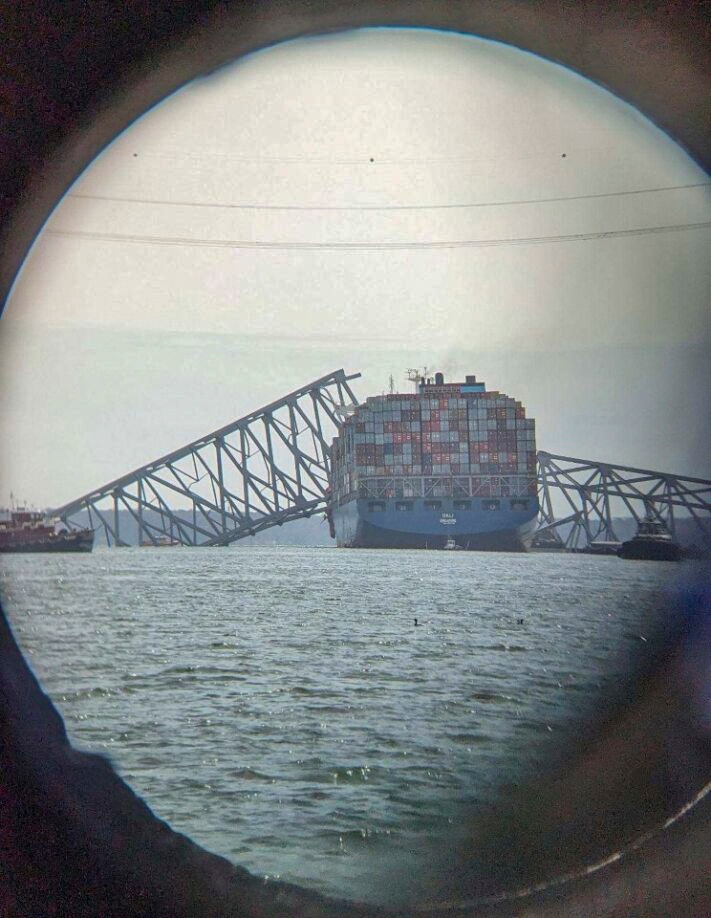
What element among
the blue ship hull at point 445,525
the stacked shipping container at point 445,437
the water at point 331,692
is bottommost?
the water at point 331,692

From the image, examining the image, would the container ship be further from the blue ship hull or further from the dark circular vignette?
the dark circular vignette

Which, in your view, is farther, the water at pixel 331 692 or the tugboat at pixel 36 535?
the tugboat at pixel 36 535

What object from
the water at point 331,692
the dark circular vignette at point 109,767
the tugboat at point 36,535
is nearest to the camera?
the dark circular vignette at point 109,767

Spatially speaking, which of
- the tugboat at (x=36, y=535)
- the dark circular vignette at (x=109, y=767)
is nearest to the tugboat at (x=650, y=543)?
the tugboat at (x=36, y=535)

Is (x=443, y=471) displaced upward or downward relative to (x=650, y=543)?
upward

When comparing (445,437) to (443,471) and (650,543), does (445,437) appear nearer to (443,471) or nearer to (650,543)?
(443,471)

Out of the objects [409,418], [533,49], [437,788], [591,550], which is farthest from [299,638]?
[409,418]

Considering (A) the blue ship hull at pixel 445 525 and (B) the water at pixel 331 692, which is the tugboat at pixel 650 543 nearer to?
(B) the water at pixel 331 692

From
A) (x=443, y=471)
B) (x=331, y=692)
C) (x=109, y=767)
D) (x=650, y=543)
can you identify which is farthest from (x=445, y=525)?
(x=109, y=767)
